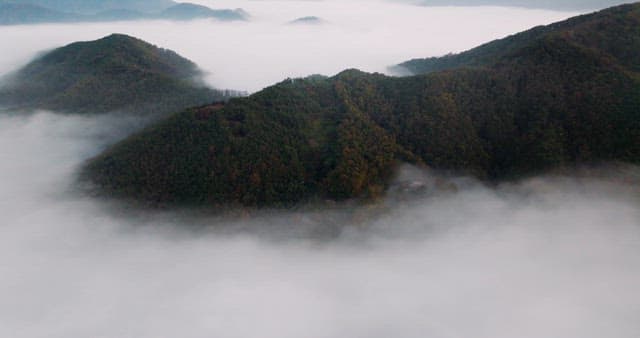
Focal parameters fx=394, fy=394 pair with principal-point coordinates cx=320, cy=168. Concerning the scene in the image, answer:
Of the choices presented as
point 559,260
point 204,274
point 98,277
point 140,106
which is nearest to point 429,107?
point 559,260

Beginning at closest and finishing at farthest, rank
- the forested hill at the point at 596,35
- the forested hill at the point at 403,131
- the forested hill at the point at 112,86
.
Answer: the forested hill at the point at 403,131 < the forested hill at the point at 596,35 < the forested hill at the point at 112,86

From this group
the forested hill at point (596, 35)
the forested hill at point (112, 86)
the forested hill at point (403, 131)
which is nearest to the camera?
the forested hill at point (403, 131)

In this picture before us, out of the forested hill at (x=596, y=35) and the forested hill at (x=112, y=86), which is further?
the forested hill at (x=112, y=86)

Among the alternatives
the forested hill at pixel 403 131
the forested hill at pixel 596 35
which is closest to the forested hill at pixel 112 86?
the forested hill at pixel 403 131

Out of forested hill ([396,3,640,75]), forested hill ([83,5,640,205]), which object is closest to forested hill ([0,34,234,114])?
forested hill ([83,5,640,205])

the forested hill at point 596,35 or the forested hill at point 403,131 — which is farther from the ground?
the forested hill at point 596,35

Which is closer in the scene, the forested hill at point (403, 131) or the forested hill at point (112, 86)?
the forested hill at point (403, 131)

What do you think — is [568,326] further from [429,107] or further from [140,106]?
[140,106]

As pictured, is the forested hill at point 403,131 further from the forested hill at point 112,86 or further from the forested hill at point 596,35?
the forested hill at point 112,86
